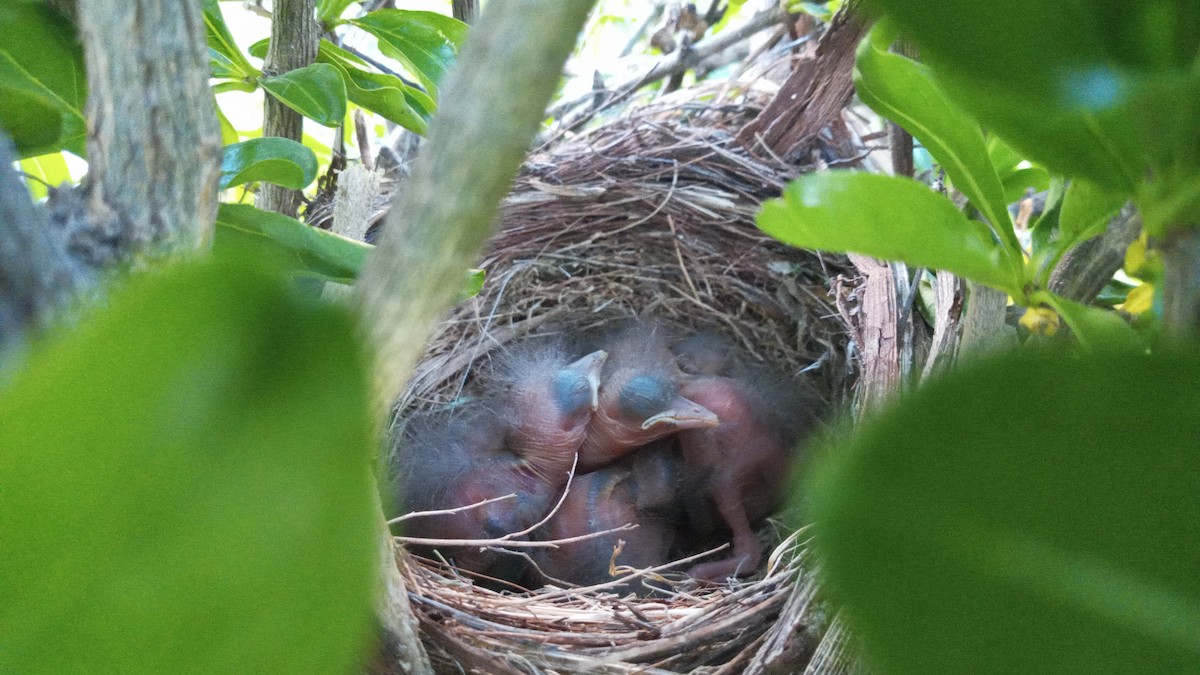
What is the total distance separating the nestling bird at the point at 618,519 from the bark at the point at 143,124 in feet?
3.48

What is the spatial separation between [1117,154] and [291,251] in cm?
42

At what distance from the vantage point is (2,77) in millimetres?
432

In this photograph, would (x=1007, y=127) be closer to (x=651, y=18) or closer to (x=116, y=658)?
(x=116, y=658)

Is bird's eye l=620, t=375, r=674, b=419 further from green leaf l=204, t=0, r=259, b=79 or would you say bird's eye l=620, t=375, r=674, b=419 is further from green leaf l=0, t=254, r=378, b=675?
green leaf l=0, t=254, r=378, b=675

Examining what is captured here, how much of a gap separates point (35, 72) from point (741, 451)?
4.06ft

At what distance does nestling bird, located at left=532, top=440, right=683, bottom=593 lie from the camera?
138 centimetres

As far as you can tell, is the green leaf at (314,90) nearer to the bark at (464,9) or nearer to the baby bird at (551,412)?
the bark at (464,9)

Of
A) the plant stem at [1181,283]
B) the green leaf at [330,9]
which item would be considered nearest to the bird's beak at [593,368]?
the green leaf at [330,9]

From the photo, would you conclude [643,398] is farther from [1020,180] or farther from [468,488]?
[1020,180]

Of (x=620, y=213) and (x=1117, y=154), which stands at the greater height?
(x=1117, y=154)

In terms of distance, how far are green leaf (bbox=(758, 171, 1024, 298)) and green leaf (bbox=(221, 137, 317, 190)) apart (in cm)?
39

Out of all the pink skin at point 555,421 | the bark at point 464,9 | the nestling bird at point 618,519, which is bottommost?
the nestling bird at point 618,519

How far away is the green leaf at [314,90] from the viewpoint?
0.81 meters

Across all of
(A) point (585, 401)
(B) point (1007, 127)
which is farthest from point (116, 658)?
(A) point (585, 401)
